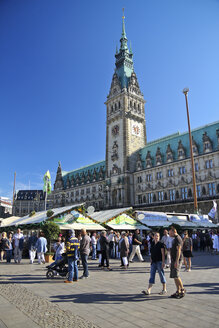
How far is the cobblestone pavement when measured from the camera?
629 cm

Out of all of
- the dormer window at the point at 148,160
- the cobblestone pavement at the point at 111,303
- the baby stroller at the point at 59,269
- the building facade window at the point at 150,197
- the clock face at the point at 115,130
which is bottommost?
the cobblestone pavement at the point at 111,303

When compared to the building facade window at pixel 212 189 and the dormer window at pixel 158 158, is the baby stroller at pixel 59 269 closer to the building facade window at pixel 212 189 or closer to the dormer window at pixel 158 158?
the building facade window at pixel 212 189

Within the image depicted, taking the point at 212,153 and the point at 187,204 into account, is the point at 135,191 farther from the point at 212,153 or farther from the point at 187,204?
the point at 212,153

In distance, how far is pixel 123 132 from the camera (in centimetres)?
7369

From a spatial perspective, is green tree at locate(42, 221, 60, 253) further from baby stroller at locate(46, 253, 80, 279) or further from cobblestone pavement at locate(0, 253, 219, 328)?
cobblestone pavement at locate(0, 253, 219, 328)

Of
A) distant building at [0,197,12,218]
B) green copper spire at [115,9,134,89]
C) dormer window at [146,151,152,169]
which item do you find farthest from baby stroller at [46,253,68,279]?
distant building at [0,197,12,218]

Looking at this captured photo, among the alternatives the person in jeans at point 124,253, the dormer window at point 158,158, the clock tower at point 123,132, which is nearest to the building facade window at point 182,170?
the dormer window at point 158,158

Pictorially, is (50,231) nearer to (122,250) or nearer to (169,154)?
(122,250)

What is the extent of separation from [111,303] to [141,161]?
64.9 meters

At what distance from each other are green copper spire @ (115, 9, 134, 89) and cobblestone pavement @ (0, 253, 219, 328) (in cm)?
7346

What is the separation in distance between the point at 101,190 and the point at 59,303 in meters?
80.8

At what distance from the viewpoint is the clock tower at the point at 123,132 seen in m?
71.6

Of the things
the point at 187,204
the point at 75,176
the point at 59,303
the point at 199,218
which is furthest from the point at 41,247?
the point at 75,176

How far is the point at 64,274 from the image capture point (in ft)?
42.2
